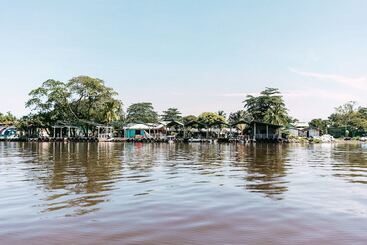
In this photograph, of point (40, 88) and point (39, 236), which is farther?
point (40, 88)

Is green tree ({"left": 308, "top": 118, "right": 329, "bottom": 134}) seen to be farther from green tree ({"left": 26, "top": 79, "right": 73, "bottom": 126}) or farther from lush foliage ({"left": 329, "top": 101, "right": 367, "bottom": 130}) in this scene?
green tree ({"left": 26, "top": 79, "right": 73, "bottom": 126})

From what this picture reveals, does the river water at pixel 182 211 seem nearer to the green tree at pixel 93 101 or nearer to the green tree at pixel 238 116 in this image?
the green tree at pixel 93 101

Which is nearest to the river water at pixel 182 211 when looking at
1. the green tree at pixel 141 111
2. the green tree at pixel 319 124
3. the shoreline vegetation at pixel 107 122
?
the shoreline vegetation at pixel 107 122

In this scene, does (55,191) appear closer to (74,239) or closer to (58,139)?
(74,239)

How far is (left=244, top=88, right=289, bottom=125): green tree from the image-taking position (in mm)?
71125

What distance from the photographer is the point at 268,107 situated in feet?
243

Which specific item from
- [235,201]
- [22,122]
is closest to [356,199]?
[235,201]

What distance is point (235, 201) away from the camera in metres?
8.65

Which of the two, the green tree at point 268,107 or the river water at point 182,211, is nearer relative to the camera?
the river water at point 182,211

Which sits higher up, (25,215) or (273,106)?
(273,106)

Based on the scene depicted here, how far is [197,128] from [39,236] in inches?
3002

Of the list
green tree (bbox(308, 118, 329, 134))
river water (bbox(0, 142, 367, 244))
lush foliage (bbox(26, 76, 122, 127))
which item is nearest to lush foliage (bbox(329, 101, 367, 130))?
green tree (bbox(308, 118, 329, 134))

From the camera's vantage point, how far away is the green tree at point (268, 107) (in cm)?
7112

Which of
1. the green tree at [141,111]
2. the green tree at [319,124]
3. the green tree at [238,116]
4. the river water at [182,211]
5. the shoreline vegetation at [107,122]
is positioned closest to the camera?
the river water at [182,211]
